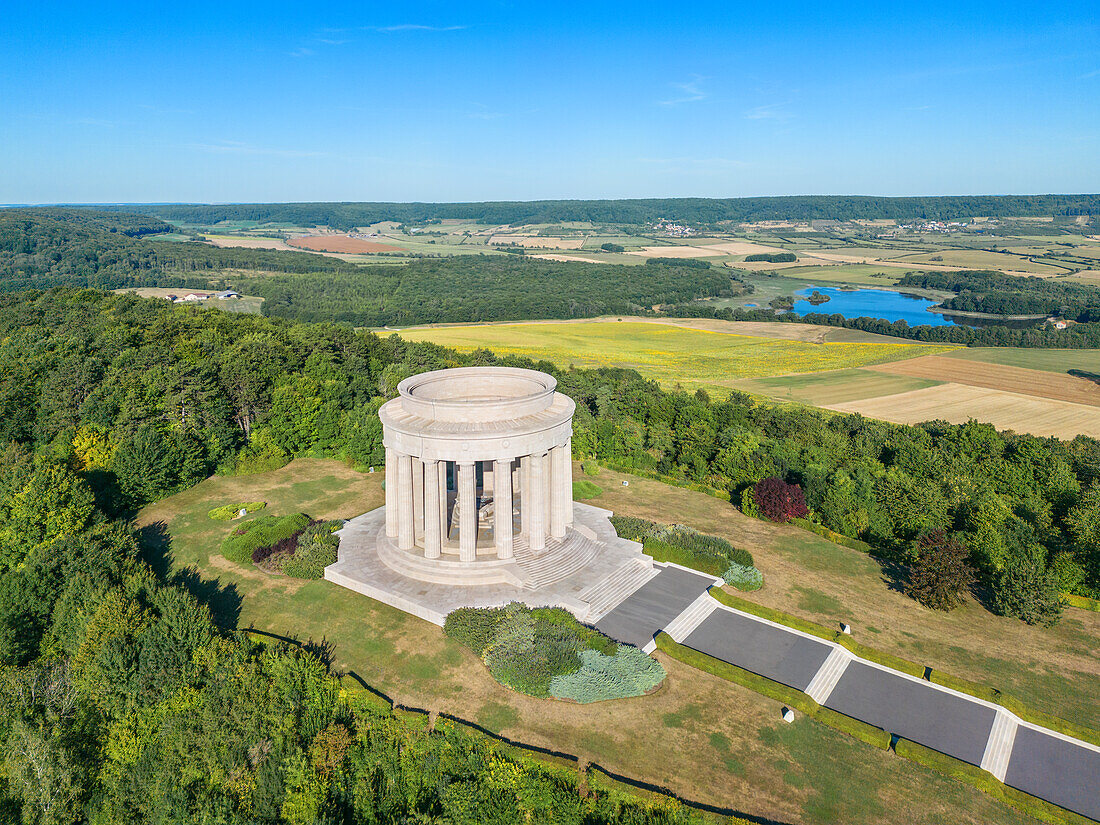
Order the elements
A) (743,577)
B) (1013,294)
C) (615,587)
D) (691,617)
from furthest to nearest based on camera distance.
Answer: (1013,294), (743,577), (615,587), (691,617)

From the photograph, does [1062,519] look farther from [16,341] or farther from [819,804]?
[16,341]

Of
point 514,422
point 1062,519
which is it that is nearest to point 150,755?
point 514,422

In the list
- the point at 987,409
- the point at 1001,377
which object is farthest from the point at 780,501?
the point at 1001,377

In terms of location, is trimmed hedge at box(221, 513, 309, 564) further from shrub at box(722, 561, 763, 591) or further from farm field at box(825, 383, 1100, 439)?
farm field at box(825, 383, 1100, 439)

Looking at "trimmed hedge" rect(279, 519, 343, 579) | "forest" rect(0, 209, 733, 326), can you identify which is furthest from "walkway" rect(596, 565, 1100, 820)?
"forest" rect(0, 209, 733, 326)

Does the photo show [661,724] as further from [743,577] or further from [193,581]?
[193,581]

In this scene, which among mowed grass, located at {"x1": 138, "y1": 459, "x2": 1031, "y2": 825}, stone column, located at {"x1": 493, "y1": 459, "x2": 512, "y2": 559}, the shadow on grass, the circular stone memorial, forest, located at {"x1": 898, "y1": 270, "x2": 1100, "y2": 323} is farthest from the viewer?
forest, located at {"x1": 898, "y1": 270, "x2": 1100, "y2": 323}
